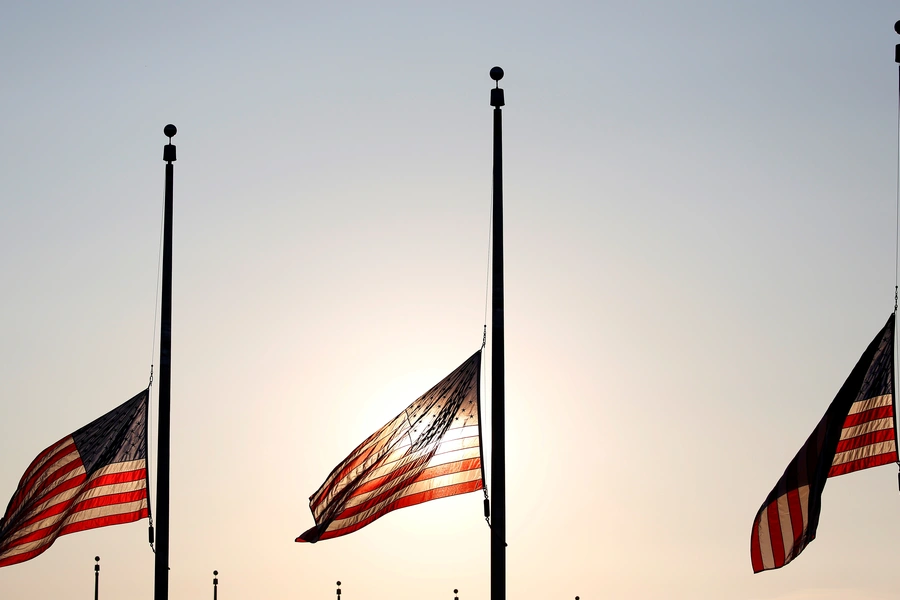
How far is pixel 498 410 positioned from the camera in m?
36.3

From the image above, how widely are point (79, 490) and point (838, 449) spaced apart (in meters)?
18.7

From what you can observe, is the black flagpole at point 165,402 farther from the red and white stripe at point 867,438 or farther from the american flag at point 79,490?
the red and white stripe at point 867,438

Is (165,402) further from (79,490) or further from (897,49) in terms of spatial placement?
(897,49)

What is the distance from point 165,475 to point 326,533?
18.6 ft

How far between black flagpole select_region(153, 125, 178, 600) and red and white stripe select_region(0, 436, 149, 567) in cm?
167

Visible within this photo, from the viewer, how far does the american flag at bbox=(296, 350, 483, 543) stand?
37.2m

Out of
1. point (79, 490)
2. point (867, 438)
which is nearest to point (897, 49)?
point (867, 438)

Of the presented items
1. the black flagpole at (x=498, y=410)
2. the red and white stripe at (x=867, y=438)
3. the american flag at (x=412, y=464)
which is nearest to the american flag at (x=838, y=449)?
the red and white stripe at (x=867, y=438)

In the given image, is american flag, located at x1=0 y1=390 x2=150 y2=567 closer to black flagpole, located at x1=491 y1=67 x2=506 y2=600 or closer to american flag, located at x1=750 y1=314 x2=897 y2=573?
black flagpole, located at x1=491 y1=67 x2=506 y2=600

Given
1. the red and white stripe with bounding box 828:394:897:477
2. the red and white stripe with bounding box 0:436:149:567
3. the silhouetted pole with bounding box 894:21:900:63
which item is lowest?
the red and white stripe with bounding box 0:436:149:567

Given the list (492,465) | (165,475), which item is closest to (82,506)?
(165,475)

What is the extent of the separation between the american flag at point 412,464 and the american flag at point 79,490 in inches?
257

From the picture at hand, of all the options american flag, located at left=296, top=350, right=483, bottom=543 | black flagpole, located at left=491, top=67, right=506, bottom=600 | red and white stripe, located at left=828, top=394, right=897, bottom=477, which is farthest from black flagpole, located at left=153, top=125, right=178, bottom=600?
red and white stripe, located at left=828, top=394, right=897, bottom=477

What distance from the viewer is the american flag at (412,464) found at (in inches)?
1467
